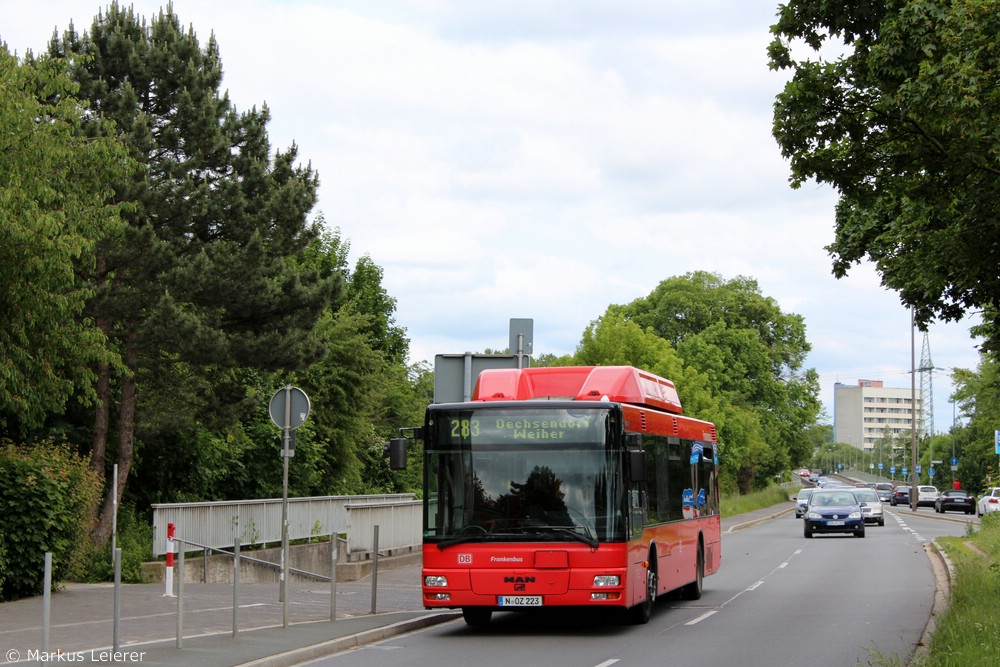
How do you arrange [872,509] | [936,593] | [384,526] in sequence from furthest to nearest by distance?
1. [872,509]
2. [384,526]
3. [936,593]

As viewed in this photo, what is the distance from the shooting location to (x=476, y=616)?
17.0 m

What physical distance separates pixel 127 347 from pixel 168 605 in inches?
304

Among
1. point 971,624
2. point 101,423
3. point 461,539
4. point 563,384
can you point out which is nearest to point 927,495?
point 101,423

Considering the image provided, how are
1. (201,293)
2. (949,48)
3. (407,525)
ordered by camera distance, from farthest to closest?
(407,525)
(201,293)
(949,48)

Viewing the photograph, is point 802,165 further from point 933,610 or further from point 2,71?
point 2,71

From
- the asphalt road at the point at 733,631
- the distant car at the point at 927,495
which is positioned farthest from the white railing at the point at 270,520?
the distant car at the point at 927,495

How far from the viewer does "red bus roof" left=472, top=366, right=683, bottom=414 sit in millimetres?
16547

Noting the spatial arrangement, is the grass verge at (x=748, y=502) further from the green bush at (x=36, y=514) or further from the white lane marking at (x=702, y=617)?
the green bush at (x=36, y=514)

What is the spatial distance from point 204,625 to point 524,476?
166 inches

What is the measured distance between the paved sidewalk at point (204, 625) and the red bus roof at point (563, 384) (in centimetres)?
321

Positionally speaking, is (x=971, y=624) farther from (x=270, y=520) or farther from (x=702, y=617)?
(x=270, y=520)

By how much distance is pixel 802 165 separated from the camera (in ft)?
45.9

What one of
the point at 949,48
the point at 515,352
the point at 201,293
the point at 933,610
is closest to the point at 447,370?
the point at 515,352

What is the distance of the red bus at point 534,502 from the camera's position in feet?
49.5
